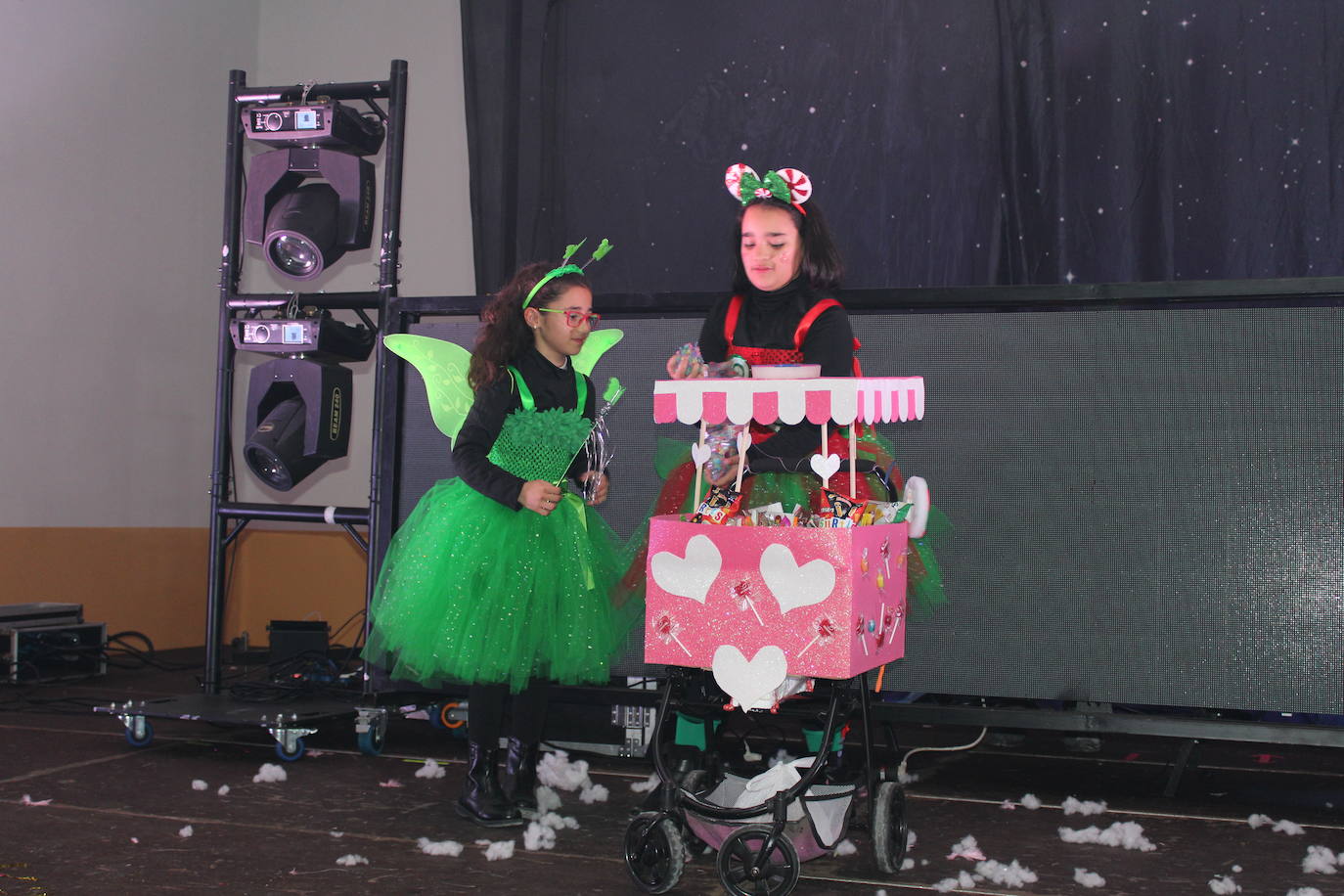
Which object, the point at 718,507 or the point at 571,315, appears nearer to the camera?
the point at 718,507

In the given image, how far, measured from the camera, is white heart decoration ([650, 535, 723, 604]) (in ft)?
6.79

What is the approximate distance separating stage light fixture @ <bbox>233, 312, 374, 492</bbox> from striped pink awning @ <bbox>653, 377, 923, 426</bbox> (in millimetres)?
1587

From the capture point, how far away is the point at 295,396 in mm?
3514

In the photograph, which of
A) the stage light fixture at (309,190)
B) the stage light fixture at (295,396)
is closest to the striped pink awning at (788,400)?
the stage light fixture at (295,396)

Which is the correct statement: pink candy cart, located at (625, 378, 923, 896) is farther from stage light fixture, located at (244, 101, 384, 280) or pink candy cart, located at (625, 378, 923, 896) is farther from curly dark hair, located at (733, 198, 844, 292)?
stage light fixture, located at (244, 101, 384, 280)

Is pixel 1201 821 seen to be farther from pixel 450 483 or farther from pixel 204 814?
pixel 204 814

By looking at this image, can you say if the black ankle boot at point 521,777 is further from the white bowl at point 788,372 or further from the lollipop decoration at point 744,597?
the white bowl at point 788,372

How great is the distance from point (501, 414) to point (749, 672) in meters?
0.84

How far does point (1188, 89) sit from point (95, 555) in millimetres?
4464

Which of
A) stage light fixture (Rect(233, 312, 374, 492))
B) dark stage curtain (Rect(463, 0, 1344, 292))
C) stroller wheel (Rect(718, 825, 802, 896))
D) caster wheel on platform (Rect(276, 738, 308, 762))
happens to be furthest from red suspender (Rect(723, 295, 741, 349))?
dark stage curtain (Rect(463, 0, 1344, 292))

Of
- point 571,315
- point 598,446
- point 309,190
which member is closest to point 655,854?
point 598,446

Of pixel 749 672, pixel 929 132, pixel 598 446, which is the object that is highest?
pixel 929 132

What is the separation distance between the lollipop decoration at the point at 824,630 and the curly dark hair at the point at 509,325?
0.94 m

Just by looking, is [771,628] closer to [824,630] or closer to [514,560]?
[824,630]
